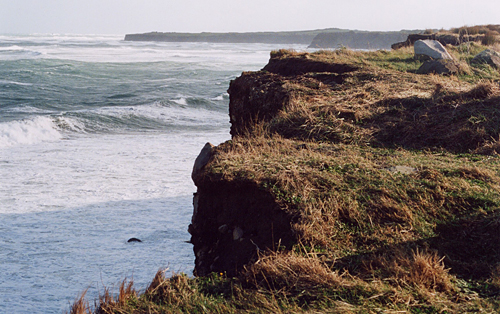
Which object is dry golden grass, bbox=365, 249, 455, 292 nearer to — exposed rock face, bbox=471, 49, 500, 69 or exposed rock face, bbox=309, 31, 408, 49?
exposed rock face, bbox=471, 49, 500, 69

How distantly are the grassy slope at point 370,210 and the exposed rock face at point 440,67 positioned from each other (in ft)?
9.51

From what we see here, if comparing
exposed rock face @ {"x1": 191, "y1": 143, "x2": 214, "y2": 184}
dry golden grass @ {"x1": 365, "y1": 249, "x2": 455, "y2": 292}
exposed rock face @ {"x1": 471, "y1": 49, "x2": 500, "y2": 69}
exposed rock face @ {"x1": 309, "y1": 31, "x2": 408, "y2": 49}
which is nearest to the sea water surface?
exposed rock face @ {"x1": 191, "y1": 143, "x2": 214, "y2": 184}

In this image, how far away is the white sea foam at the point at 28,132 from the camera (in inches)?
595

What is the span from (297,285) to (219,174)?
1966 millimetres

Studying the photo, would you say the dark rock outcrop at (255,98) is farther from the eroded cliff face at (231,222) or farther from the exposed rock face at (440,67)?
the exposed rock face at (440,67)

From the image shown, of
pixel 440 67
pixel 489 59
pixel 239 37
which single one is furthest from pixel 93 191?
pixel 239 37

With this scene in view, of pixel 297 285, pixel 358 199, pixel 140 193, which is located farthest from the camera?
pixel 140 193

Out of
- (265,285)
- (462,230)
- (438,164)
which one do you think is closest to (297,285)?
(265,285)

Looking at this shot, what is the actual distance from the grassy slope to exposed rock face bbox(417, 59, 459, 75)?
290cm

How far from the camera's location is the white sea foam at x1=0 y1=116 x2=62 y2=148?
49.6ft

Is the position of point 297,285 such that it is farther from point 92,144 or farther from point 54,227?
point 92,144

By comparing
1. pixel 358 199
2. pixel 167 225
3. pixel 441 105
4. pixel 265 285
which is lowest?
pixel 167 225

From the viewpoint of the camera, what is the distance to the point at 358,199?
14.5 ft

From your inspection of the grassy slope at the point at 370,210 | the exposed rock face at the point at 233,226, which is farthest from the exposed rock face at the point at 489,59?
the exposed rock face at the point at 233,226
